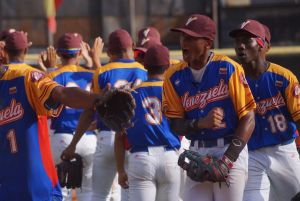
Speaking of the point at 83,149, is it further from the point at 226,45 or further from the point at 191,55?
the point at 226,45

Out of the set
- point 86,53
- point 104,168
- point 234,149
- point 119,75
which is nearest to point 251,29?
point 234,149

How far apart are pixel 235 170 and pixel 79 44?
14.5ft

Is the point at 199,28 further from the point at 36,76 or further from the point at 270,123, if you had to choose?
the point at 270,123

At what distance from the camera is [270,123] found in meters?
8.16

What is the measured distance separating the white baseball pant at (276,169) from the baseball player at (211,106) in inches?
40.8

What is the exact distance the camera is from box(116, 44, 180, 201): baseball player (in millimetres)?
8930

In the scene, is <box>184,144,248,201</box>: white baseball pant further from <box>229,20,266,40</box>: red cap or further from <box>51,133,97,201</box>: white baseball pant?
<box>51,133,97,201</box>: white baseball pant

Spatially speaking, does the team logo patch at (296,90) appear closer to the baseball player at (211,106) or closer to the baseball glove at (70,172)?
the baseball player at (211,106)

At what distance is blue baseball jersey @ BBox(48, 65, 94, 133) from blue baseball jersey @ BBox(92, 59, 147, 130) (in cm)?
64

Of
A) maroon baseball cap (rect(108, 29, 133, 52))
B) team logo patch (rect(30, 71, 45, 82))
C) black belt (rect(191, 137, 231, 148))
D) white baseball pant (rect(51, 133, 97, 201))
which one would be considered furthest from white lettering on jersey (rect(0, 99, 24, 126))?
white baseball pant (rect(51, 133, 97, 201))

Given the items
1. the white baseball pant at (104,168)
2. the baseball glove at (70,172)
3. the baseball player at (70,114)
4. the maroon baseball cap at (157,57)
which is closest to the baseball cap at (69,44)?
the baseball player at (70,114)

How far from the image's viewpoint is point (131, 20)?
58.0ft

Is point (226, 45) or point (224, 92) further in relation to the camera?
point (226, 45)

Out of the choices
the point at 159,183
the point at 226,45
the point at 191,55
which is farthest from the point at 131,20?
the point at 191,55
